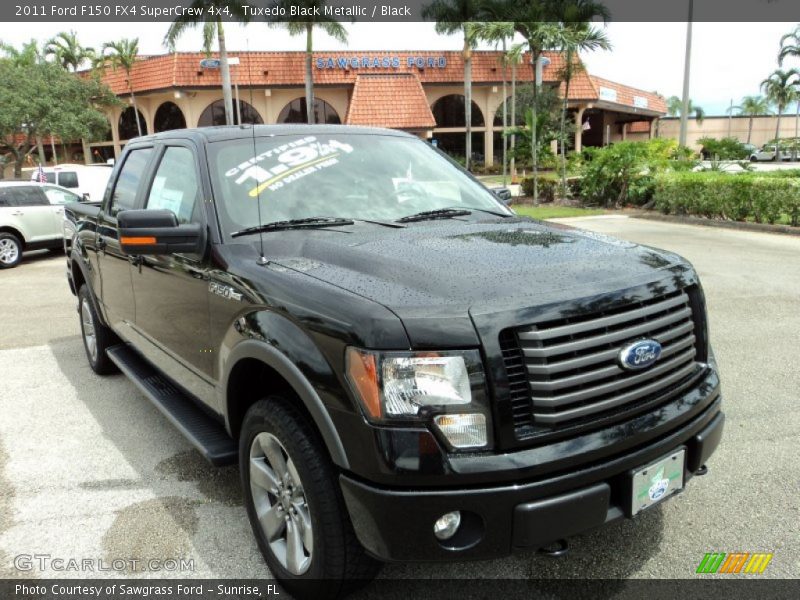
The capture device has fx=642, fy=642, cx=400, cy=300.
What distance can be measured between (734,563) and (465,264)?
1.76 m

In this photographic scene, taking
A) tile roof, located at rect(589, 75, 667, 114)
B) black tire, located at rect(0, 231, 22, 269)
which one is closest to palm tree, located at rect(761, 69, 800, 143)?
tile roof, located at rect(589, 75, 667, 114)

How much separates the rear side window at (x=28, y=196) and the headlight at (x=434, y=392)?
13443 mm

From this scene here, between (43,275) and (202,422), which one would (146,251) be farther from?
(43,275)

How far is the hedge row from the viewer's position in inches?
529

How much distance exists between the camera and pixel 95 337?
17.7ft

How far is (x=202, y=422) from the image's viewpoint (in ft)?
11.0

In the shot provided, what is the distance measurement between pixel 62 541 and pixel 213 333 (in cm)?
126

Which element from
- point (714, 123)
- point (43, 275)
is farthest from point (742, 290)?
point (714, 123)

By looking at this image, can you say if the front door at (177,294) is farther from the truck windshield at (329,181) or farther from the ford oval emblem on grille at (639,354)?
the ford oval emblem on grille at (639,354)

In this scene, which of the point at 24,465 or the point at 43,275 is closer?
the point at 24,465

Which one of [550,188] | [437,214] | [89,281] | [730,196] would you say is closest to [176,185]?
[437,214]

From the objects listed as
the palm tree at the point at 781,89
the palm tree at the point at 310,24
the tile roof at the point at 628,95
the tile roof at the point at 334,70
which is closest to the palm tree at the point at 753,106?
the palm tree at the point at 781,89

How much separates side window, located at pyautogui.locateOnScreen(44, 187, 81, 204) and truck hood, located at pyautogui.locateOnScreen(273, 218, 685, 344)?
12.8m

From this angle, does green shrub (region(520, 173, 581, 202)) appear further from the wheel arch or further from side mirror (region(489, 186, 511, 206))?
side mirror (region(489, 186, 511, 206))
